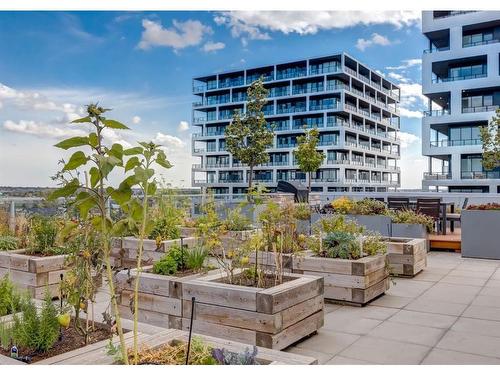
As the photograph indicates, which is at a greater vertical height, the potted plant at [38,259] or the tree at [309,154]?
the tree at [309,154]

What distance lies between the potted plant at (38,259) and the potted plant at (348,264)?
6.75 ft

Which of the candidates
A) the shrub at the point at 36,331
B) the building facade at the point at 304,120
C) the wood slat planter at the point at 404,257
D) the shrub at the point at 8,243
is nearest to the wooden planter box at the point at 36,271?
the shrub at the point at 8,243

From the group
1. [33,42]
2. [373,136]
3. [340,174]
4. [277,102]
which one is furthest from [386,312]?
[373,136]

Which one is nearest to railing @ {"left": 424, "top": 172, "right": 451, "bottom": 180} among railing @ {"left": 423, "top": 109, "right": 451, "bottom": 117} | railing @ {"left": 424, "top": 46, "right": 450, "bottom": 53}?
railing @ {"left": 423, "top": 109, "right": 451, "bottom": 117}

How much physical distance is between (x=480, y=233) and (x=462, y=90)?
67.7 feet

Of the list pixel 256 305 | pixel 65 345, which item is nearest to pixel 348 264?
pixel 256 305

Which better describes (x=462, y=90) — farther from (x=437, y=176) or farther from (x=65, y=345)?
(x=65, y=345)

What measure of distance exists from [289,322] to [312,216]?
497 centimetres

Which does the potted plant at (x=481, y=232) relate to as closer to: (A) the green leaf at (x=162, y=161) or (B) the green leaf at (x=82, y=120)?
(A) the green leaf at (x=162, y=161)

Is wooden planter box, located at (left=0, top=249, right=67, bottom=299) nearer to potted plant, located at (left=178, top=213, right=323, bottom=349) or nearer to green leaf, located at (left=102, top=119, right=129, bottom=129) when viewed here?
potted plant, located at (left=178, top=213, right=323, bottom=349)

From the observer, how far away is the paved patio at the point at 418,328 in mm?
2727

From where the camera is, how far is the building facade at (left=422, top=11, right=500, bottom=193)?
2383 cm

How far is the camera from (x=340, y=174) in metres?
40.2

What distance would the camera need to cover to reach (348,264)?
385 cm
